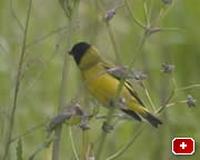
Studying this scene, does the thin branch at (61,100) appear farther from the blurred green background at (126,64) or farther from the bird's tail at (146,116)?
the blurred green background at (126,64)

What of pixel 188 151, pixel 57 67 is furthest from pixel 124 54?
pixel 188 151

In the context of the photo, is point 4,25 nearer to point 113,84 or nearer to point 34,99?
point 34,99

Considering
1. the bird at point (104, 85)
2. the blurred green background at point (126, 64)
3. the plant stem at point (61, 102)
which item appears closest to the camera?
the plant stem at point (61, 102)

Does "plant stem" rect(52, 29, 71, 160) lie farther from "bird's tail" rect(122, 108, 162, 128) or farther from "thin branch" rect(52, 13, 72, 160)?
"bird's tail" rect(122, 108, 162, 128)

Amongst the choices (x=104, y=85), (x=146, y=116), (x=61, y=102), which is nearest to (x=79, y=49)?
(x=104, y=85)

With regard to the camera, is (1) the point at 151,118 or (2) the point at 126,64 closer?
(1) the point at 151,118

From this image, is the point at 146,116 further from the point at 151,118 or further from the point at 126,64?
the point at 126,64

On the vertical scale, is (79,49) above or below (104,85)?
above

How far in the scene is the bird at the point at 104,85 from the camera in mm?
1945

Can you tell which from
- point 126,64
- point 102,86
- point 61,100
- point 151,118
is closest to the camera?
point 61,100

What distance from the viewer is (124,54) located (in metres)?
3.22

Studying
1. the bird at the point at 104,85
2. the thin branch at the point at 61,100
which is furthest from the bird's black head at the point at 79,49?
the thin branch at the point at 61,100

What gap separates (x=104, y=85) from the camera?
84.8 inches

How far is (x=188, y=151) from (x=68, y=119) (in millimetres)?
440
